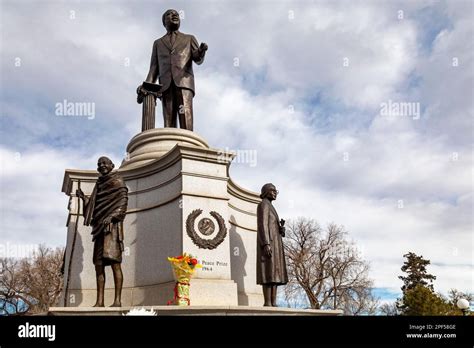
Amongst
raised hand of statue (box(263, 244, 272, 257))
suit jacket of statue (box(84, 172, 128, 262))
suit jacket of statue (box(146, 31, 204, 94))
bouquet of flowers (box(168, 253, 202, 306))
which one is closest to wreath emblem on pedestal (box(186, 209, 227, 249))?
bouquet of flowers (box(168, 253, 202, 306))

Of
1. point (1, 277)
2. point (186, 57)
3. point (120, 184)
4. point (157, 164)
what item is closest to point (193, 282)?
point (120, 184)

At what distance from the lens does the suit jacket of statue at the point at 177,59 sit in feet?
42.2

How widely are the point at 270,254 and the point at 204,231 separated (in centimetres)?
148

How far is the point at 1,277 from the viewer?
39.7m

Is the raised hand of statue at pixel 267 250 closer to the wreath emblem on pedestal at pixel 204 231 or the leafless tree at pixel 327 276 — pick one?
the wreath emblem on pedestal at pixel 204 231

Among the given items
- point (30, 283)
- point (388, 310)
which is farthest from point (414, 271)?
point (30, 283)

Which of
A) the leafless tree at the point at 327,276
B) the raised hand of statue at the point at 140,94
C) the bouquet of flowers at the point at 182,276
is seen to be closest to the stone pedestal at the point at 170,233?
the bouquet of flowers at the point at 182,276

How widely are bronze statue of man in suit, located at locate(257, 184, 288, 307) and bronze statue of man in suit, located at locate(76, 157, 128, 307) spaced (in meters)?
2.73

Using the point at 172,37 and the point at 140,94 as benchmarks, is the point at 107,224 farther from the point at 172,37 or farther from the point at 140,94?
the point at 172,37

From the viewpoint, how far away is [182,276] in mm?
8414

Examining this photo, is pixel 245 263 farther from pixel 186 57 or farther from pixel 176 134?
pixel 186 57

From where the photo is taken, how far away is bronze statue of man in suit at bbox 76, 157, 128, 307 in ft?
26.3

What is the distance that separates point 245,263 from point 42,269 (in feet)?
99.4

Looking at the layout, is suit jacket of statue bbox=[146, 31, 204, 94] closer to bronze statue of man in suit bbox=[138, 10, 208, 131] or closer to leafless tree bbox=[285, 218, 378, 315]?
bronze statue of man in suit bbox=[138, 10, 208, 131]
